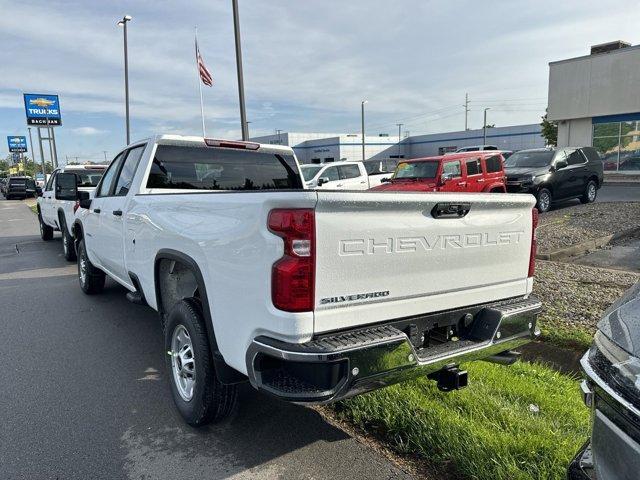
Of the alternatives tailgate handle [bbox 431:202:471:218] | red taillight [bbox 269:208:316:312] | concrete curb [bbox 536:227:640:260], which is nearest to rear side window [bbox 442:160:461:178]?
concrete curb [bbox 536:227:640:260]

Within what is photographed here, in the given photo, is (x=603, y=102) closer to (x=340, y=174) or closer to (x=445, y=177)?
(x=340, y=174)

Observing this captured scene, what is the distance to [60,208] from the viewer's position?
10812mm

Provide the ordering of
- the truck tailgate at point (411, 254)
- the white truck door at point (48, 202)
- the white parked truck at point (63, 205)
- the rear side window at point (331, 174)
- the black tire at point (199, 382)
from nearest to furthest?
the truck tailgate at point (411, 254) → the black tire at point (199, 382) → the white parked truck at point (63, 205) → the white truck door at point (48, 202) → the rear side window at point (331, 174)

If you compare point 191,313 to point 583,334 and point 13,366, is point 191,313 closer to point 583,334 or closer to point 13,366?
point 13,366

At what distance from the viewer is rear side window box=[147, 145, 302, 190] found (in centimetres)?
487

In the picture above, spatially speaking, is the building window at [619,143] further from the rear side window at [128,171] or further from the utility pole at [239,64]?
the rear side window at [128,171]

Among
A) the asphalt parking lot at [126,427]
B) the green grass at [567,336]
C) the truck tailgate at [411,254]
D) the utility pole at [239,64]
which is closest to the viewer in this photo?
the truck tailgate at [411,254]

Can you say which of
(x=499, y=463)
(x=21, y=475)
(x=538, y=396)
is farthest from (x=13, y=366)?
(x=538, y=396)

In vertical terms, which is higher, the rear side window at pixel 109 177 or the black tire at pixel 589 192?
the rear side window at pixel 109 177

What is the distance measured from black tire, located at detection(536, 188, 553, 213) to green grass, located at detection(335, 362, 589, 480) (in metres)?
10.9

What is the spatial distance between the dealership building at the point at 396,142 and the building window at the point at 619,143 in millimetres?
33199

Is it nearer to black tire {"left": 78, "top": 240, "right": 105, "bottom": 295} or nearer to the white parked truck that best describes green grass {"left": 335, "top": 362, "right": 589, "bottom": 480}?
black tire {"left": 78, "top": 240, "right": 105, "bottom": 295}

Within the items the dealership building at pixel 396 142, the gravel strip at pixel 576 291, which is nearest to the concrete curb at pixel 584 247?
the gravel strip at pixel 576 291

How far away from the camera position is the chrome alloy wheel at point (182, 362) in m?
3.49
